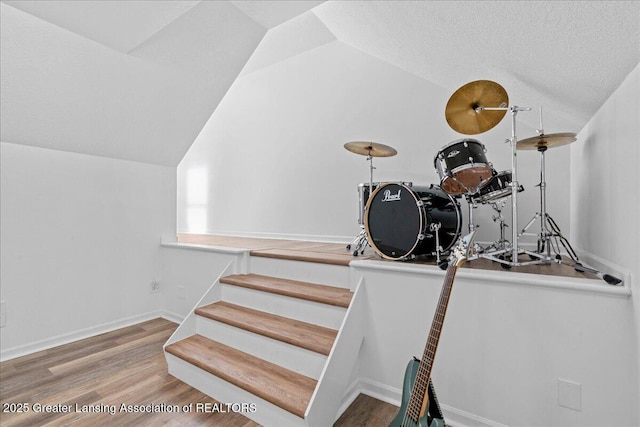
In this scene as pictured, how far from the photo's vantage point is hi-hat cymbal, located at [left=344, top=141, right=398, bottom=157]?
8.61ft

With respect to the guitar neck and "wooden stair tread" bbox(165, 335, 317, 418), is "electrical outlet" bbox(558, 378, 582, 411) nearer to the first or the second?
the guitar neck

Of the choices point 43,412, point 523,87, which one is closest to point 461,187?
point 523,87

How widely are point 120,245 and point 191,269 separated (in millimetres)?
699

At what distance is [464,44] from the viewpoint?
171 cm

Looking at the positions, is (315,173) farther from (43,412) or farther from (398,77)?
(43,412)

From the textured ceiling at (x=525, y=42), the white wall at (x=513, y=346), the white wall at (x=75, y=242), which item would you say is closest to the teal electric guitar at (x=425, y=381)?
the white wall at (x=513, y=346)

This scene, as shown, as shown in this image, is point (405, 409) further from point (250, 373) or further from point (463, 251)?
point (250, 373)

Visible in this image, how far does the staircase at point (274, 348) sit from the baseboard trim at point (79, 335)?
1086 millimetres

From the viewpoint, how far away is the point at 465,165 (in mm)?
1861

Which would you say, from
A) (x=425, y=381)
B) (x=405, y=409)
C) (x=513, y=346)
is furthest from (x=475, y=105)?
(x=405, y=409)

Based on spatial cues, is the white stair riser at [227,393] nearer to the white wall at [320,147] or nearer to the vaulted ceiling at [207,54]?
the vaulted ceiling at [207,54]

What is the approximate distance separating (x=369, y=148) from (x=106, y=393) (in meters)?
2.55

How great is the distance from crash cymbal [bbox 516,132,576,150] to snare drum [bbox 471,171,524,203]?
0.28 m

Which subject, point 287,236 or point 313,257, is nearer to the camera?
point 313,257
